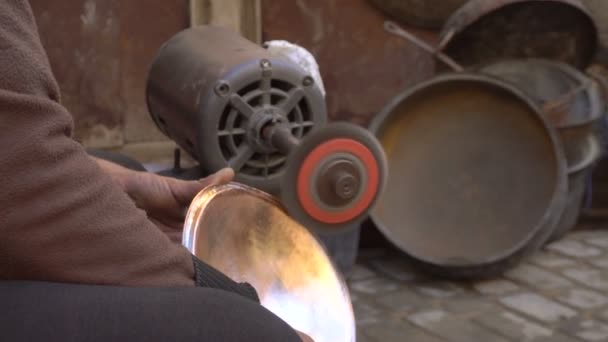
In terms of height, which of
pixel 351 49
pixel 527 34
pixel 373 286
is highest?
pixel 527 34

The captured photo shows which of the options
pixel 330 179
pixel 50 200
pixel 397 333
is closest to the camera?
pixel 50 200

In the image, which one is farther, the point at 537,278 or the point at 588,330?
the point at 537,278

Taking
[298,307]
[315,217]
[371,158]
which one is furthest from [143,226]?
[371,158]

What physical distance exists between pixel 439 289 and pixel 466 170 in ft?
1.63

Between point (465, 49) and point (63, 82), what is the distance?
164 cm

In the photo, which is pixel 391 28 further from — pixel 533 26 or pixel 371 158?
pixel 371 158

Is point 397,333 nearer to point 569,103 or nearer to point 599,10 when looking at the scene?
point 569,103

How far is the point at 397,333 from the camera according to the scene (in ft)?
8.31

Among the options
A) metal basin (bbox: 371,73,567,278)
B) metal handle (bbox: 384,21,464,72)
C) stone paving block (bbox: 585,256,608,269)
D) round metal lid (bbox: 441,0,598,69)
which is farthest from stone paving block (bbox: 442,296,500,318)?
round metal lid (bbox: 441,0,598,69)

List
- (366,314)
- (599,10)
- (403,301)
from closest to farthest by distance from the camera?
(366,314) < (403,301) < (599,10)

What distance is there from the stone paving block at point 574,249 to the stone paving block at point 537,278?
26 cm

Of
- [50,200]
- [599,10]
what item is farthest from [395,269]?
[50,200]

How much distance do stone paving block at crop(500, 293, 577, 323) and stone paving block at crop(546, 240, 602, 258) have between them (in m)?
0.53

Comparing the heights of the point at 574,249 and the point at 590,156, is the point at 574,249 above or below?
below
